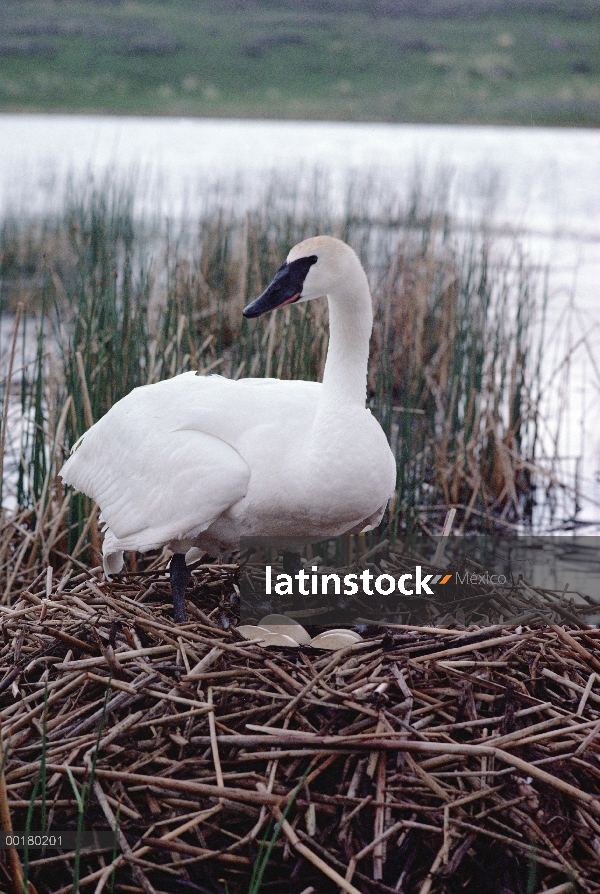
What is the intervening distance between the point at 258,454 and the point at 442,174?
24.4 feet

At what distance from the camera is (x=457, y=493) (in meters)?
5.69

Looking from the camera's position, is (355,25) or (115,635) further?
(355,25)

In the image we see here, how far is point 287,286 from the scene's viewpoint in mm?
3502

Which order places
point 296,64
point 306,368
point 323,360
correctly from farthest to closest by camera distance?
point 296,64 → point 323,360 → point 306,368

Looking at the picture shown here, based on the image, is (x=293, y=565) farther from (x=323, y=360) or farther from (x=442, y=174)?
(x=442, y=174)

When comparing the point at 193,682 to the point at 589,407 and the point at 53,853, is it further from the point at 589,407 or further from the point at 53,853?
the point at 589,407

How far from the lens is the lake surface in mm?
8434

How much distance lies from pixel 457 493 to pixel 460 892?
11.0ft

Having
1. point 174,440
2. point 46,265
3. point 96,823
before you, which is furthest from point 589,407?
point 96,823

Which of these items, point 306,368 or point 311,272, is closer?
point 311,272

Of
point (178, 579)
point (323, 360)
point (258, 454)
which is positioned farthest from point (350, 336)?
point (323, 360)

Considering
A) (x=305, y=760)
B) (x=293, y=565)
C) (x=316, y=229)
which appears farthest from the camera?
(x=316, y=229)

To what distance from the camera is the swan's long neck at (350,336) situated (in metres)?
3.51

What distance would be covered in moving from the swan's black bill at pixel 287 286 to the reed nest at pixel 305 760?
1.13m
